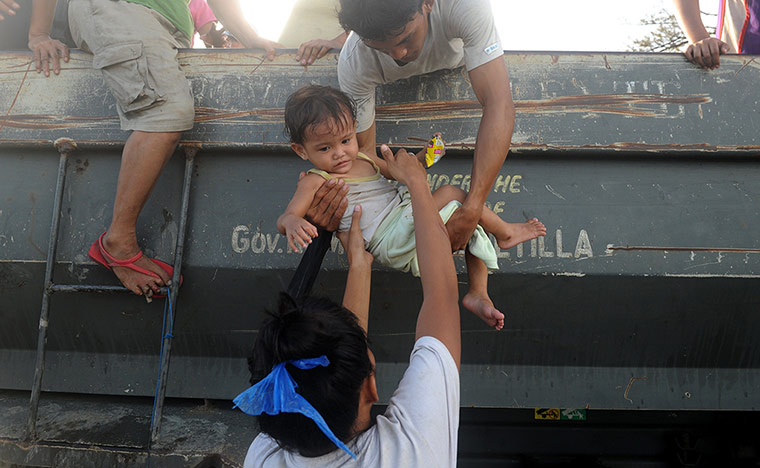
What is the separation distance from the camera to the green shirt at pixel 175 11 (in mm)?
2381

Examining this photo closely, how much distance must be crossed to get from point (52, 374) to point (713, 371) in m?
2.43

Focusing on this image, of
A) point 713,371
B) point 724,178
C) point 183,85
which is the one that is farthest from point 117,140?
point 713,371

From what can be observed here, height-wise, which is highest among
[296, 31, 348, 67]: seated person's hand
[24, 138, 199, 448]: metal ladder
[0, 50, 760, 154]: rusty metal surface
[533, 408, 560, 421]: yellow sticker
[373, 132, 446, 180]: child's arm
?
[296, 31, 348, 67]: seated person's hand

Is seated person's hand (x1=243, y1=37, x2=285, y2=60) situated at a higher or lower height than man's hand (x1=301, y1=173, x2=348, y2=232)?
higher

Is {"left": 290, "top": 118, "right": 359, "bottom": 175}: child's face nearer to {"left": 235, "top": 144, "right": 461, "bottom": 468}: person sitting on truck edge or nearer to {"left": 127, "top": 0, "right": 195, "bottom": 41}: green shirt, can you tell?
{"left": 235, "top": 144, "right": 461, "bottom": 468}: person sitting on truck edge

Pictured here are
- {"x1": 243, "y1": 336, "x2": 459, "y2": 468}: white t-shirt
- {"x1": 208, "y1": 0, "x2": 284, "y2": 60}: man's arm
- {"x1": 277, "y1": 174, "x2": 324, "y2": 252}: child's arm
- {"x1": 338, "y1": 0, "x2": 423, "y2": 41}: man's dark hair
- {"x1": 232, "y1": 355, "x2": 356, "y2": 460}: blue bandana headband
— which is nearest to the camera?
{"x1": 232, "y1": 355, "x2": 356, "y2": 460}: blue bandana headband

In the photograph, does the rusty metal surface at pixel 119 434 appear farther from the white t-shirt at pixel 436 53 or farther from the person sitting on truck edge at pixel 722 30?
the person sitting on truck edge at pixel 722 30

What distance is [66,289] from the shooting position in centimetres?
211

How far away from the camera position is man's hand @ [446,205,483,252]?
6.08 ft

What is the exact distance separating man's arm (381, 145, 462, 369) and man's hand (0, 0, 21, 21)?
208cm

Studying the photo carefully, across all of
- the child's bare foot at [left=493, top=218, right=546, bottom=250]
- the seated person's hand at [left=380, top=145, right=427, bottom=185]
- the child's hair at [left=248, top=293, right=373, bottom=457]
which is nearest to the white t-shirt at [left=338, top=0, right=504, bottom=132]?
the seated person's hand at [left=380, top=145, right=427, bottom=185]

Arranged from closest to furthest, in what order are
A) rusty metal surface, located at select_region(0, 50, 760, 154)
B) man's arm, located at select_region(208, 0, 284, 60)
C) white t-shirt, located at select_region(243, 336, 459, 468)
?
white t-shirt, located at select_region(243, 336, 459, 468)
rusty metal surface, located at select_region(0, 50, 760, 154)
man's arm, located at select_region(208, 0, 284, 60)

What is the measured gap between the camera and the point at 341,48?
2.35m

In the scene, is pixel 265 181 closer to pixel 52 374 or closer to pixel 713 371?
pixel 52 374
